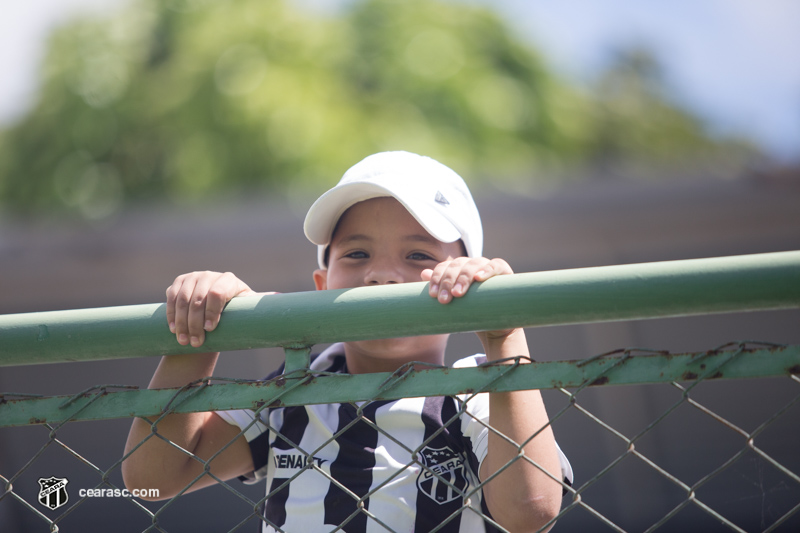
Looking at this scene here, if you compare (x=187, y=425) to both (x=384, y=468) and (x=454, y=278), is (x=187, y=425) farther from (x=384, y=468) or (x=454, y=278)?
(x=454, y=278)

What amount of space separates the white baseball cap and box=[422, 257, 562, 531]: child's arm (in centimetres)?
44

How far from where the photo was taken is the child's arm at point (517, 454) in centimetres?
134

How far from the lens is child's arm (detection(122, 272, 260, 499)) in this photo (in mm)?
1265

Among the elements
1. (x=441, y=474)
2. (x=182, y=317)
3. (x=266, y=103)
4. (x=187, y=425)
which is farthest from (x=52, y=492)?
(x=266, y=103)

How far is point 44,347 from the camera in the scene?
50.9 inches

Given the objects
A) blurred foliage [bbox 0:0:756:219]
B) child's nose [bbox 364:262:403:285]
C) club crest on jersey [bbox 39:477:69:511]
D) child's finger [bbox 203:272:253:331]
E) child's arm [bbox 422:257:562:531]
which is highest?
blurred foliage [bbox 0:0:756:219]

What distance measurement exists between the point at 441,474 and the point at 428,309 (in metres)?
0.50

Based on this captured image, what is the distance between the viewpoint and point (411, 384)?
121 cm

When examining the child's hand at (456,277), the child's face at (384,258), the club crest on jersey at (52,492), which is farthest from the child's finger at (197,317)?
the club crest on jersey at (52,492)

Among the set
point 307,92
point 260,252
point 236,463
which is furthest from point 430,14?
point 236,463

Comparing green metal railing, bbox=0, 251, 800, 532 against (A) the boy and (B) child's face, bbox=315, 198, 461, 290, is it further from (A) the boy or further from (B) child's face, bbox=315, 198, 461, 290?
(B) child's face, bbox=315, 198, 461, 290

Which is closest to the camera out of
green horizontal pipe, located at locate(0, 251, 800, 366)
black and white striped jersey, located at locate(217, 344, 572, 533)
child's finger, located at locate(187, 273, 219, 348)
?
green horizontal pipe, located at locate(0, 251, 800, 366)

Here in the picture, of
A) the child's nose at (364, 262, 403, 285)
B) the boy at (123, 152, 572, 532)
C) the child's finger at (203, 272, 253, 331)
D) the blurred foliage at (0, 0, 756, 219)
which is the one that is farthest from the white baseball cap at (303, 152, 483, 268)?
the blurred foliage at (0, 0, 756, 219)

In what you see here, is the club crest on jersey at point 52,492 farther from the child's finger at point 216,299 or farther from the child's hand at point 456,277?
the child's hand at point 456,277
